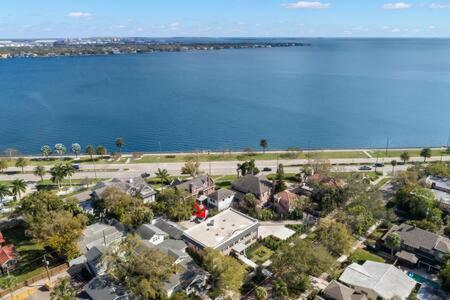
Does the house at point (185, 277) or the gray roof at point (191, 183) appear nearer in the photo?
the house at point (185, 277)

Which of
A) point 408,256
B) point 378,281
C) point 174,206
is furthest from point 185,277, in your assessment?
point 408,256

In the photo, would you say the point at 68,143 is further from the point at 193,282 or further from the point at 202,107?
the point at 193,282

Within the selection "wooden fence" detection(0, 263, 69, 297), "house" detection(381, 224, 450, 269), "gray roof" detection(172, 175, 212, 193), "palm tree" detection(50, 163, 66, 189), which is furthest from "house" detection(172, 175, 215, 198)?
"house" detection(381, 224, 450, 269)

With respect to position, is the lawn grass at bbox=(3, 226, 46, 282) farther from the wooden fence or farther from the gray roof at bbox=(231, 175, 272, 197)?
the gray roof at bbox=(231, 175, 272, 197)

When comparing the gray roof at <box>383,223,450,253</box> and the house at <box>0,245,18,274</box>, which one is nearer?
the house at <box>0,245,18,274</box>

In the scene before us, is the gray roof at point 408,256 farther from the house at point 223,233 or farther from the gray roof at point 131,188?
the gray roof at point 131,188

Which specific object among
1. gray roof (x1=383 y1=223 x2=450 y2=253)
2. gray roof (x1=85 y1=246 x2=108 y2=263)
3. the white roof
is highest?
gray roof (x1=85 y1=246 x2=108 y2=263)

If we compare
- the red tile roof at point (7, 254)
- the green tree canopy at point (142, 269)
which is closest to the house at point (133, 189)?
the red tile roof at point (7, 254)
